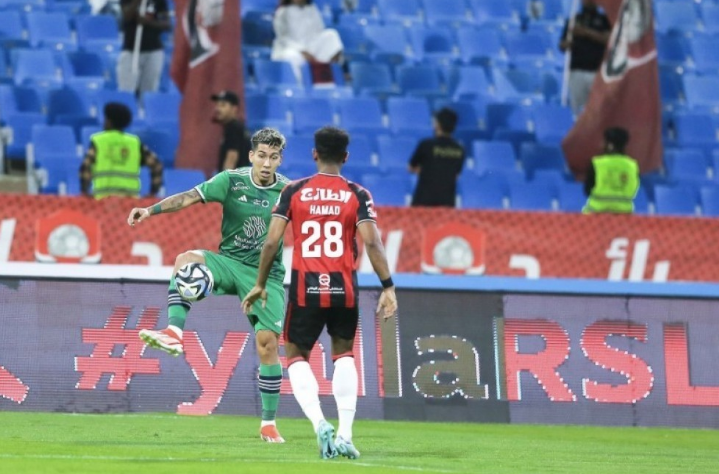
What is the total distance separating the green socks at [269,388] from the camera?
1012cm

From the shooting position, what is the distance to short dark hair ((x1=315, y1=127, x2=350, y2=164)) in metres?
8.71

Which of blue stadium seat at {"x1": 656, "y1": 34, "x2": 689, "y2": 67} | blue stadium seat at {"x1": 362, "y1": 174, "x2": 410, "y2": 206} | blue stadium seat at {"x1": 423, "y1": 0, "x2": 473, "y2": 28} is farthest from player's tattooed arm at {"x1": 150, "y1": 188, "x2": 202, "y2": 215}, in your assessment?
blue stadium seat at {"x1": 656, "y1": 34, "x2": 689, "y2": 67}

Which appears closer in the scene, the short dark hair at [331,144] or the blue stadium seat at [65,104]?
the short dark hair at [331,144]

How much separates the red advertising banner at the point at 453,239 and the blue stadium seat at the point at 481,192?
2.29 metres

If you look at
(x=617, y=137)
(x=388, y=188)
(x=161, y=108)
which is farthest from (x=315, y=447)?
(x=161, y=108)

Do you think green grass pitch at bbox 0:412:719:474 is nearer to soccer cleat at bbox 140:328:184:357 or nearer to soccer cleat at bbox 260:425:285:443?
soccer cleat at bbox 260:425:285:443

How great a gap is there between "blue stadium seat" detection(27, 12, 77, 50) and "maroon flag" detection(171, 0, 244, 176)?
301 cm

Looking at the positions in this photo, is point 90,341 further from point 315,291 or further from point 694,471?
point 694,471

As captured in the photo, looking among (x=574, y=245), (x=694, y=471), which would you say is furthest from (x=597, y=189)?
(x=694, y=471)

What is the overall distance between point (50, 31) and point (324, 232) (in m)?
12.0

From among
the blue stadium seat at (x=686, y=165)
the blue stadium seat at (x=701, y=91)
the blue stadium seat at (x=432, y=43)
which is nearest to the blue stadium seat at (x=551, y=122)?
the blue stadium seat at (x=686, y=165)

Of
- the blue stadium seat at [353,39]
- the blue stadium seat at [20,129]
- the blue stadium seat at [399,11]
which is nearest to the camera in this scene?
the blue stadium seat at [20,129]

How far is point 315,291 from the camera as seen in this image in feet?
29.1

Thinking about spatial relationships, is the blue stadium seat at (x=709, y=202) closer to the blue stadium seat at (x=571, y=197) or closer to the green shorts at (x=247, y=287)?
the blue stadium seat at (x=571, y=197)
